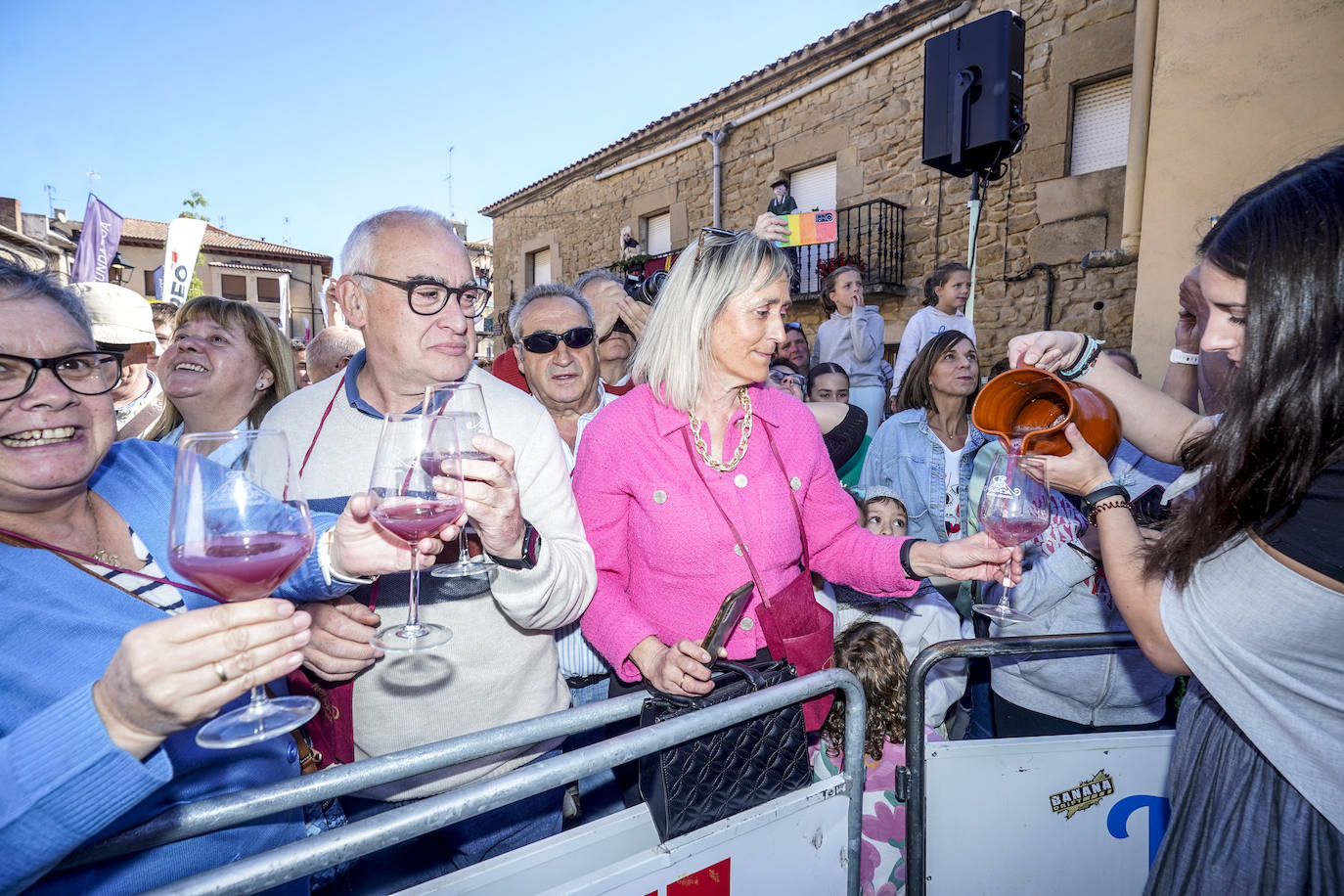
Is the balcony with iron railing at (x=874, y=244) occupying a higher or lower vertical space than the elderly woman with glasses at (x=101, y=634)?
higher

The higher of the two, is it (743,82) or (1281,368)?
(743,82)

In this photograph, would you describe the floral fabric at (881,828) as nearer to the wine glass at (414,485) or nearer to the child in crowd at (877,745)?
the child in crowd at (877,745)

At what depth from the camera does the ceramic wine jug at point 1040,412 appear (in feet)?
5.79

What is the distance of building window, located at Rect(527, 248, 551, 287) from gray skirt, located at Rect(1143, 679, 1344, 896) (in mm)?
16292

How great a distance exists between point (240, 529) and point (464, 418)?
1.40ft

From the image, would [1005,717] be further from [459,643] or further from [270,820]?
[270,820]

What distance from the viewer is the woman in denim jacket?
378cm

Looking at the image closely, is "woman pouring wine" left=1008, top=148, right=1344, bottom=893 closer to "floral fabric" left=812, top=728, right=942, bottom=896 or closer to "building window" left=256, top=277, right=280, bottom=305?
"floral fabric" left=812, top=728, right=942, bottom=896

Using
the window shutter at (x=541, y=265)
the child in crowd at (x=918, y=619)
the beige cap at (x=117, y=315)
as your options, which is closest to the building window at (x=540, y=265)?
the window shutter at (x=541, y=265)

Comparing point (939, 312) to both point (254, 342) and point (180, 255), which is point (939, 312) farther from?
point (180, 255)

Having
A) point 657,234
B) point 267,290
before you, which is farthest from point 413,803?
point 267,290

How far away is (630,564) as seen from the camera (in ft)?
6.73

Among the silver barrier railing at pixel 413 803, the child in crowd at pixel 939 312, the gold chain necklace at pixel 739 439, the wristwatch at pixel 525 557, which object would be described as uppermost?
the child in crowd at pixel 939 312

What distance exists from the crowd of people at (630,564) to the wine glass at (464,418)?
4cm
